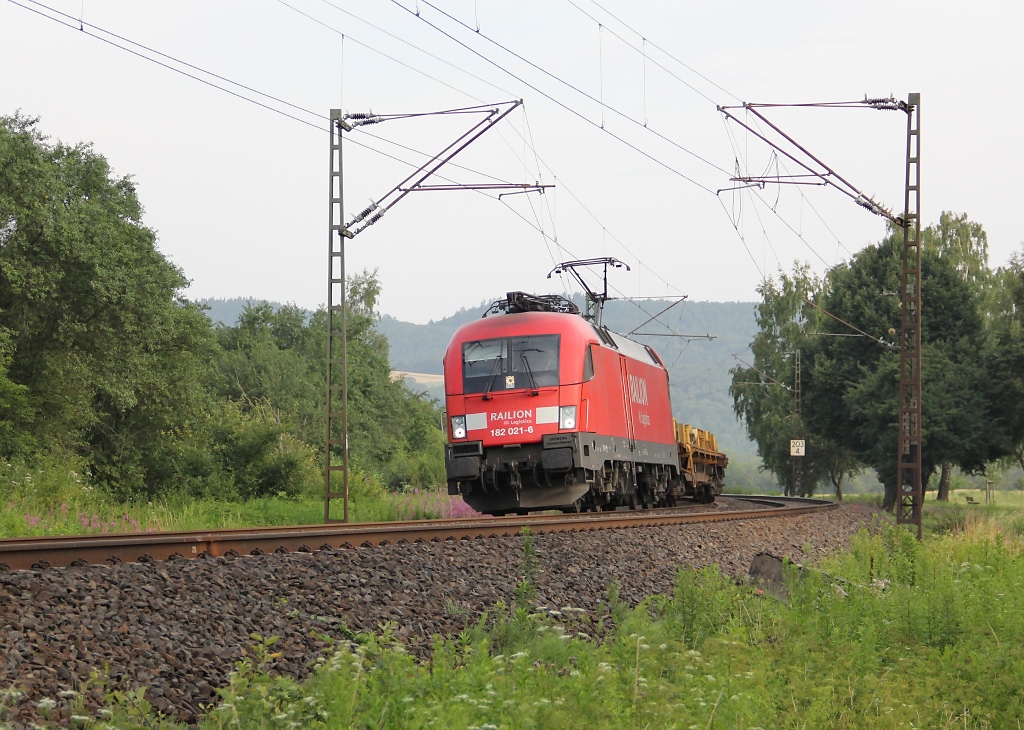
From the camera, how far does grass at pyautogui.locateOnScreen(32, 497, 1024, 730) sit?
5574mm

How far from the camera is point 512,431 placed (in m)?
20.0

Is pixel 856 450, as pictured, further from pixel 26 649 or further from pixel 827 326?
pixel 26 649

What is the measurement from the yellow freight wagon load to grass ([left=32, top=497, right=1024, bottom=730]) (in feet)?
59.0

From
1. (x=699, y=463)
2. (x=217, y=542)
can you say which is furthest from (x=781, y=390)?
(x=217, y=542)

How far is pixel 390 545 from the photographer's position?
35.1 feet

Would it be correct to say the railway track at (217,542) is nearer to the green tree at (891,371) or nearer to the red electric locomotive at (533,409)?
the red electric locomotive at (533,409)

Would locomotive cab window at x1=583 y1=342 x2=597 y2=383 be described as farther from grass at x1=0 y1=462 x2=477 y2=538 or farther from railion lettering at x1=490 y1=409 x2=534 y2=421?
grass at x1=0 y1=462 x2=477 y2=538

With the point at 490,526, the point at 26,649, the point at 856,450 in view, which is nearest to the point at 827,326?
the point at 856,450

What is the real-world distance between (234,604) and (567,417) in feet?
41.2

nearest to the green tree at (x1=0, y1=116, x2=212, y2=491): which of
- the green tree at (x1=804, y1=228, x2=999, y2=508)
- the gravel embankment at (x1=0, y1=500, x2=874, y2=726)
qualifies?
the gravel embankment at (x1=0, y1=500, x2=874, y2=726)

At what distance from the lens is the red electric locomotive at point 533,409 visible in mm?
19719

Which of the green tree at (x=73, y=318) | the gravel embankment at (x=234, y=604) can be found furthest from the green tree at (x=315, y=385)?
the gravel embankment at (x=234, y=604)

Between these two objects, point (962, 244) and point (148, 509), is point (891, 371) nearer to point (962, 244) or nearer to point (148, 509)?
point (962, 244)

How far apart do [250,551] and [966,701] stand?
221 inches
